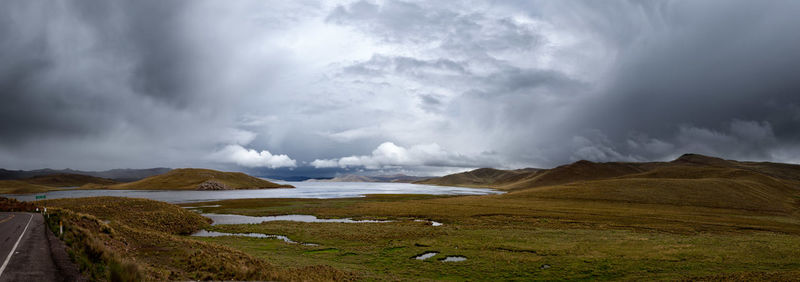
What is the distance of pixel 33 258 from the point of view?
58.0ft

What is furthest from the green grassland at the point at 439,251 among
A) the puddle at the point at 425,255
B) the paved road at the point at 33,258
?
the paved road at the point at 33,258

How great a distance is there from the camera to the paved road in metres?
14.6

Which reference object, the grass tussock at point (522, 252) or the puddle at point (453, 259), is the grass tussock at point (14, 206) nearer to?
the grass tussock at point (522, 252)

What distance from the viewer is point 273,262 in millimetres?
24594

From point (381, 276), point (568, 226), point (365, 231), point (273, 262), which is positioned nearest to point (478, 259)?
point (381, 276)

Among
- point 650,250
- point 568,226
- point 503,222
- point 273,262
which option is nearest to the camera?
point 273,262

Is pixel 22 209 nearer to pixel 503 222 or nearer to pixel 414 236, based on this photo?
pixel 414 236

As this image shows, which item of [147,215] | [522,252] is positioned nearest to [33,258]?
[522,252]

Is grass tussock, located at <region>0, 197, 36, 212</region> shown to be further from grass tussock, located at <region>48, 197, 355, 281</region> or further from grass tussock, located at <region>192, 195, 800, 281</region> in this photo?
grass tussock, located at <region>192, 195, 800, 281</region>

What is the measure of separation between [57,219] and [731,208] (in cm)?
12539

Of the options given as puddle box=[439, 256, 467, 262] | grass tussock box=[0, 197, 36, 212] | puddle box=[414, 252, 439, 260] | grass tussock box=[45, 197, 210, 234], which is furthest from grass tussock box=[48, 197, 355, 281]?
grass tussock box=[0, 197, 36, 212]

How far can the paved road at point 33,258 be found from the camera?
14596 millimetres

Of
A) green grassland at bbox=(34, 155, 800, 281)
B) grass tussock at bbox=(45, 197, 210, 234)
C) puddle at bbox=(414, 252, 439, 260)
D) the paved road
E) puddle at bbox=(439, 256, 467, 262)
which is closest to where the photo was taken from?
the paved road

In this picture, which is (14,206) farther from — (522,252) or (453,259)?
(522,252)
